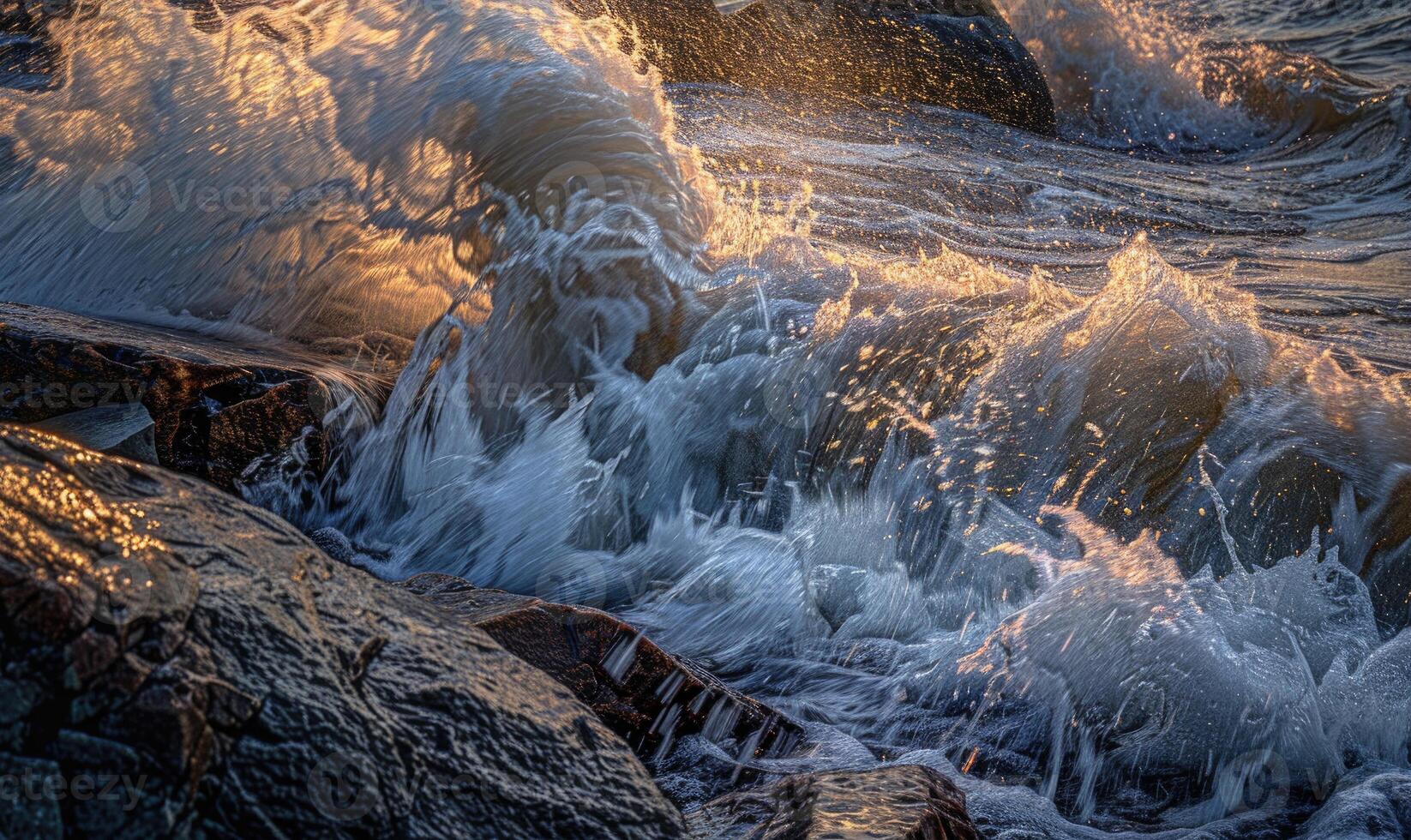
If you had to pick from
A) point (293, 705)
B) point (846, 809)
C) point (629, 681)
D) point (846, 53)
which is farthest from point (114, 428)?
point (846, 53)

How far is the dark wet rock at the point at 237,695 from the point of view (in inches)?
50.9

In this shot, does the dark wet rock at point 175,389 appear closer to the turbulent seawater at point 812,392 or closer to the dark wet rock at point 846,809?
the turbulent seawater at point 812,392

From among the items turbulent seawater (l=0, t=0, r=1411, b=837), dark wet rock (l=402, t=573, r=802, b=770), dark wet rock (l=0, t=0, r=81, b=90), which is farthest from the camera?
dark wet rock (l=0, t=0, r=81, b=90)

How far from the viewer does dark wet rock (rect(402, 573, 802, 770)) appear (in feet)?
7.42

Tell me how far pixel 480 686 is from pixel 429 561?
4.94 feet

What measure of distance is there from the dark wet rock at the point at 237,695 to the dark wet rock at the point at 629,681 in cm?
43

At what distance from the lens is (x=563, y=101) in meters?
4.31

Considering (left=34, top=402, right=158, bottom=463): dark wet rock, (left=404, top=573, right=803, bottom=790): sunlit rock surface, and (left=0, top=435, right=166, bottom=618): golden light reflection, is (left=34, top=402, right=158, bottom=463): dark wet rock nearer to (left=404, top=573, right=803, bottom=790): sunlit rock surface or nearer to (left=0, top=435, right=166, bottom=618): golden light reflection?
(left=404, top=573, right=803, bottom=790): sunlit rock surface

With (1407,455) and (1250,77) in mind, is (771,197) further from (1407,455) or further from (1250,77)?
(1250,77)

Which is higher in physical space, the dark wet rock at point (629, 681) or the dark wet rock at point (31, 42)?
the dark wet rock at point (31, 42)

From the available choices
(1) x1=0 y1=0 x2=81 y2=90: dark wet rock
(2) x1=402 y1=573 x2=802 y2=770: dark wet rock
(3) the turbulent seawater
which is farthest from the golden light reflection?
(1) x1=0 y1=0 x2=81 y2=90: dark wet rock

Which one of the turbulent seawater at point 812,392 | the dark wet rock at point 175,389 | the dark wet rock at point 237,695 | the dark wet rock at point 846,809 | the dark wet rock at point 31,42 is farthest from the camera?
the dark wet rock at point 31,42

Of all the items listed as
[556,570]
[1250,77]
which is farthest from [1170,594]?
[1250,77]

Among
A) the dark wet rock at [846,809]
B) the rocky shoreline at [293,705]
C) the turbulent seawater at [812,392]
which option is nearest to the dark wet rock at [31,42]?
the turbulent seawater at [812,392]
